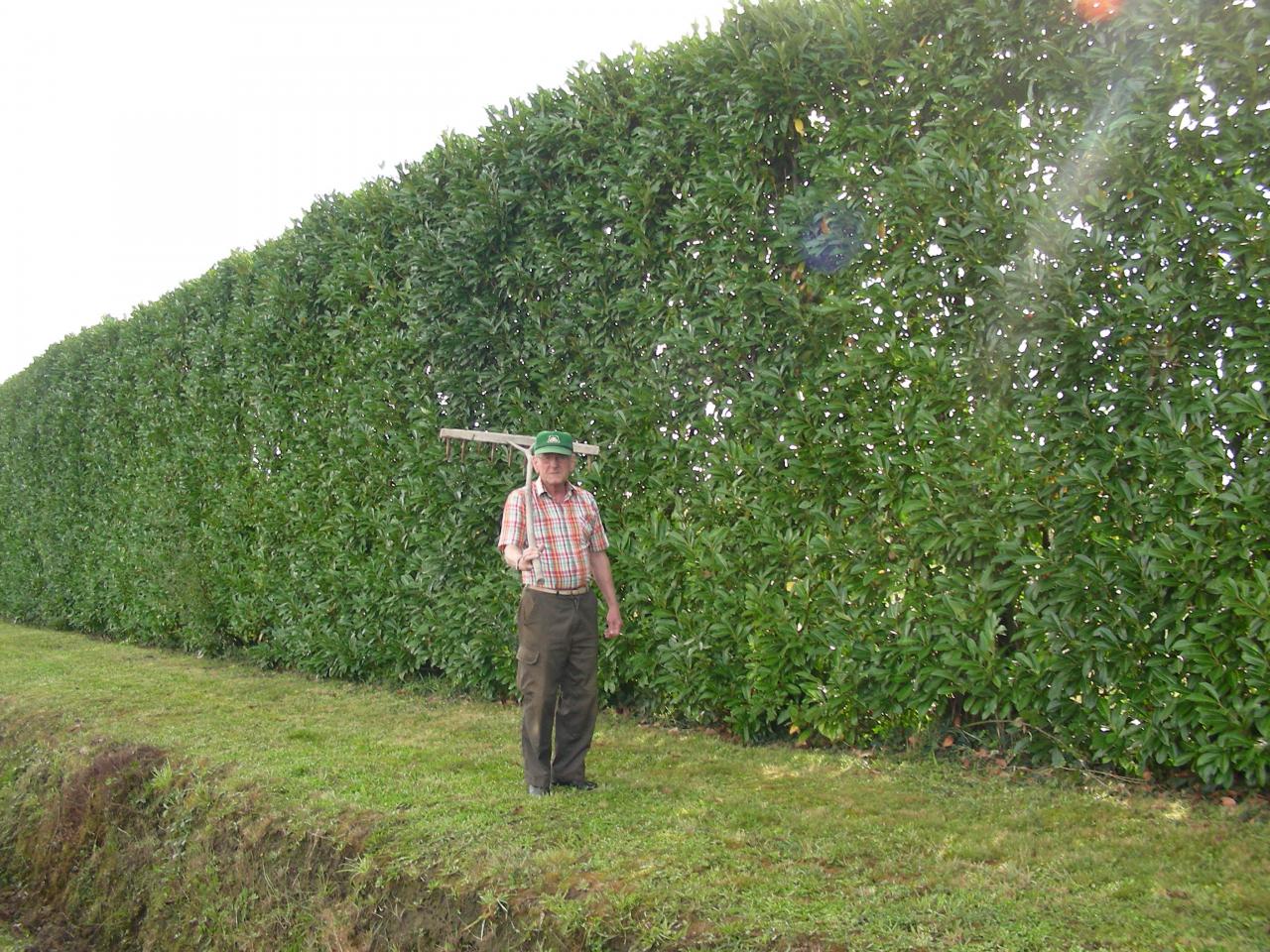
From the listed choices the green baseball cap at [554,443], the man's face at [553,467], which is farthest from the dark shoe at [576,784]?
the green baseball cap at [554,443]

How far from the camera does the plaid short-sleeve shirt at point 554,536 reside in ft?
18.0

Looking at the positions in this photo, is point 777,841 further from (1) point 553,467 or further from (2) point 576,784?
(1) point 553,467

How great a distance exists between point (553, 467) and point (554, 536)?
1.20ft

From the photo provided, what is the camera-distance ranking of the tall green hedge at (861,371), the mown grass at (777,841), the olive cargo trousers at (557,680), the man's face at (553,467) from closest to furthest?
the mown grass at (777,841) → the tall green hedge at (861,371) → the olive cargo trousers at (557,680) → the man's face at (553,467)

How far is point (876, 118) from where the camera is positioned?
235 inches

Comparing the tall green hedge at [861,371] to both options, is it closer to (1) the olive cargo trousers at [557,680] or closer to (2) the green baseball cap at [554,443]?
(1) the olive cargo trousers at [557,680]

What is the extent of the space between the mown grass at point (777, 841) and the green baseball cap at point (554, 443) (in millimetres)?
1818

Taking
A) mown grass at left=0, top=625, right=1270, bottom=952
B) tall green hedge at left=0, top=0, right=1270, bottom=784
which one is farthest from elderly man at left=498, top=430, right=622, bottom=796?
tall green hedge at left=0, top=0, right=1270, bottom=784

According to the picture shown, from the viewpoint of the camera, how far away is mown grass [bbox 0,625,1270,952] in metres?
3.70

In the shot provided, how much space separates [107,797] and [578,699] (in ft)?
11.6

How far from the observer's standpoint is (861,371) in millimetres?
5855

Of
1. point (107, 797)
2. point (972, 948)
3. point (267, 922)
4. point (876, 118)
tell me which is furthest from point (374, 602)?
point (972, 948)

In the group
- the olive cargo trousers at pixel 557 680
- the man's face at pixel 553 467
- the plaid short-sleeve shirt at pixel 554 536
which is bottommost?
the olive cargo trousers at pixel 557 680

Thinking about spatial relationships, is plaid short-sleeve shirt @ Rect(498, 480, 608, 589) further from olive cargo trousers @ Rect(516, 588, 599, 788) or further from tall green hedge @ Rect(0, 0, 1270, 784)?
tall green hedge @ Rect(0, 0, 1270, 784)
